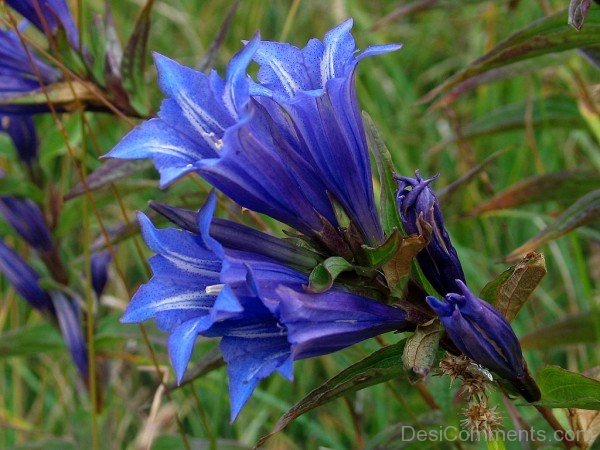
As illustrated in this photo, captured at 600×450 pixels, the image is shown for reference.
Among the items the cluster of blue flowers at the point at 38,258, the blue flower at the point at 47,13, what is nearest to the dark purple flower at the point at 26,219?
the cluster of blue flowers at the point at 38,258

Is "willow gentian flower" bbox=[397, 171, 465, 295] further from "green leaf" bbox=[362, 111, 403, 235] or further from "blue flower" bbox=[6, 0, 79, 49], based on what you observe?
"blue flower" bbox=[6, 0, 79, 49]

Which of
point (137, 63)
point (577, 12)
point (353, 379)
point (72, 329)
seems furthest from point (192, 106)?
point (72, 329)

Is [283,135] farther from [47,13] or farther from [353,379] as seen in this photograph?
[47,13]

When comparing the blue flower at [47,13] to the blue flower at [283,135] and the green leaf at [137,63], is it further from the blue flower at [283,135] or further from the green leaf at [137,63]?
the blue flower at [283,135]

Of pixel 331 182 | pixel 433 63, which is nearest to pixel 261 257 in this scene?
pixel 331 182

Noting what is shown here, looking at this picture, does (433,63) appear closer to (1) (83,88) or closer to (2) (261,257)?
(1) (83,88)
